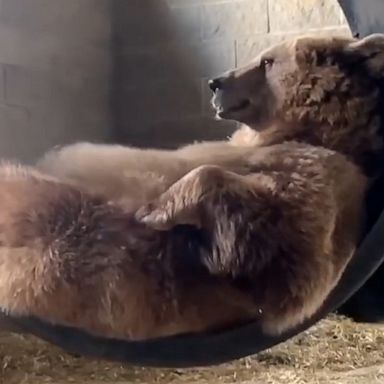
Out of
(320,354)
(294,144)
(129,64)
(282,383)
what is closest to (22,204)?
(294,144)

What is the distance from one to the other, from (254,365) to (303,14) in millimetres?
949

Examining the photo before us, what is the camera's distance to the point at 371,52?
929 millimetres

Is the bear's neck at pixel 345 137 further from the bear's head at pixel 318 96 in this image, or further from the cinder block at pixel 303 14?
the cinder block at pixel 303 14

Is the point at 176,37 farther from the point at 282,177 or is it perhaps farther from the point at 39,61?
the point at 282,177

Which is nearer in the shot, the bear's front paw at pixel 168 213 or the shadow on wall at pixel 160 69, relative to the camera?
the bear's front paw at pixel 168 213

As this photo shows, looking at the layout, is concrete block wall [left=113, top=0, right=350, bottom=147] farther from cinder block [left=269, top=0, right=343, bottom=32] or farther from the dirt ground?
the dirt ground

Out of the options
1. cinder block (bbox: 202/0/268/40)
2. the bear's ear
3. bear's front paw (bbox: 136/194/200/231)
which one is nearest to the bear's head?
the bear's ear

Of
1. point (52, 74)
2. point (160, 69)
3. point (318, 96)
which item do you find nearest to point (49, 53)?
point (52, 74)

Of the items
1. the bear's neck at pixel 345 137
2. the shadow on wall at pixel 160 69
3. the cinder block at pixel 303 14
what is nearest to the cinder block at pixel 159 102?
the shadow on wall at pixel 160 69

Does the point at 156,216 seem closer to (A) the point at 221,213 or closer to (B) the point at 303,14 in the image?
(A) the point at 221,213

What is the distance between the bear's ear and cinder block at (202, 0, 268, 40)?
28cm

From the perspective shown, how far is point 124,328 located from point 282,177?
21 centimetres

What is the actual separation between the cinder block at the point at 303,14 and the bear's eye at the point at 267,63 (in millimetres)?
206

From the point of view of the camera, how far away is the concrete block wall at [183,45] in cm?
115
